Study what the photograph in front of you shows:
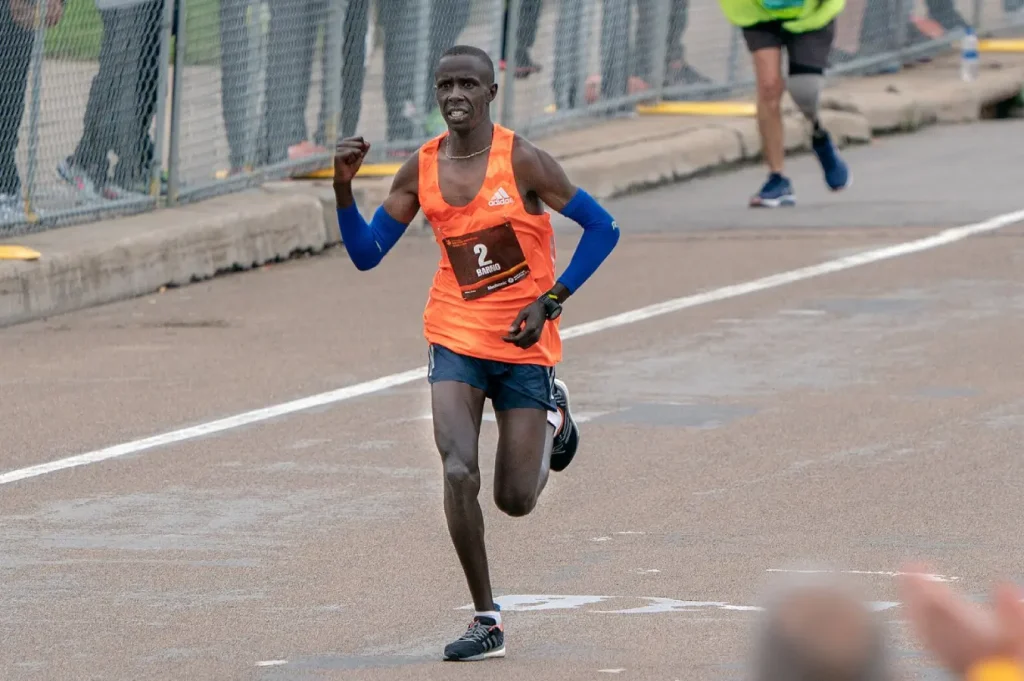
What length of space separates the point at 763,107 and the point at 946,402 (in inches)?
229

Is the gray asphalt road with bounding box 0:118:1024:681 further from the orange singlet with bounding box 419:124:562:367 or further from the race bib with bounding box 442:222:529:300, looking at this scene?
the race bib with bounding box 442:222:529:300

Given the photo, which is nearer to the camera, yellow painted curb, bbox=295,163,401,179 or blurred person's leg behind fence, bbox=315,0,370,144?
blurred person's leg behind fence, bbox=315,0,370,144

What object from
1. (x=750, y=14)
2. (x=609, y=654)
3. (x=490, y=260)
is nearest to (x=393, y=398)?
(x=490, y=260)

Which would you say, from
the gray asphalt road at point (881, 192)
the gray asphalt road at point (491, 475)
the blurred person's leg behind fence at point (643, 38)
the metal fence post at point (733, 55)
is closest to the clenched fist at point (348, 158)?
the gray asphalt road at point (491, 475)

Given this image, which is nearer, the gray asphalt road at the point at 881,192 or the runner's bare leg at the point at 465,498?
the runner's bare leg at the point at 465,498

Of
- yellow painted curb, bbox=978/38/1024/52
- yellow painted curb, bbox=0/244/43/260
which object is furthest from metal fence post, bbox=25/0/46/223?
yellow painted curb, bbox=978/38/1024/52

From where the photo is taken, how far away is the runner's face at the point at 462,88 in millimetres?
5848

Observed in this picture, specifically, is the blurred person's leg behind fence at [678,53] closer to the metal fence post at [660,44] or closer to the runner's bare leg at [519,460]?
the metal fence post at [660,44]

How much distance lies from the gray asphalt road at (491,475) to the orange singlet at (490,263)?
2.48 ft

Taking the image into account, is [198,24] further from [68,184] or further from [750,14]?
[750,14]

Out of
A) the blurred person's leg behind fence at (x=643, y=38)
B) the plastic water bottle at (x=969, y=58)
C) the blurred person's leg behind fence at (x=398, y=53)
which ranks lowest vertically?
the plastic water bottle at (x=969, y=58)

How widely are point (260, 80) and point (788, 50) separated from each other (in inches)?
138

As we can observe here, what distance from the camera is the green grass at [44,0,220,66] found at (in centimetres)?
1178

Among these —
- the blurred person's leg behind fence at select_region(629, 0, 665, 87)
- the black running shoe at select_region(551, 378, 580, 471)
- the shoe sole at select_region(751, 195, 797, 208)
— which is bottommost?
the shoe sole at select_region(751, 195, 797, 208)
